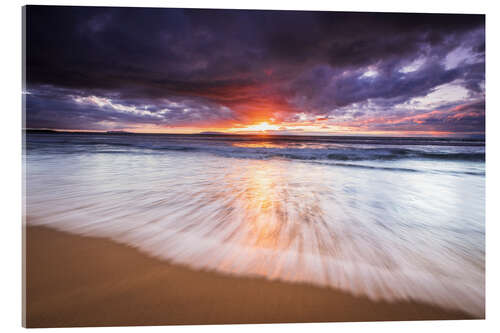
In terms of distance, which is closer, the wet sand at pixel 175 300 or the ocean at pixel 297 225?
the wet sand at pixel 175 300

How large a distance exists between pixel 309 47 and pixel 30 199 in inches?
148

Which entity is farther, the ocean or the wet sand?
the ocean

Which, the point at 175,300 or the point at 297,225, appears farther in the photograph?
the point at 297,225

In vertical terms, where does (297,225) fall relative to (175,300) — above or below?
above

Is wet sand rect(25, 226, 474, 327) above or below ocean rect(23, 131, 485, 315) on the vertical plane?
below

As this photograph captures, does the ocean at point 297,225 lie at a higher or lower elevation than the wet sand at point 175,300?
higher

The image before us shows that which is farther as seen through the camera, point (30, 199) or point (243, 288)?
point (30, 199)

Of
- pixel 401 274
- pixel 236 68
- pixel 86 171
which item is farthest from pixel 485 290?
pixel 86 171

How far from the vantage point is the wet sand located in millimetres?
1241

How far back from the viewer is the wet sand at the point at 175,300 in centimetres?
124

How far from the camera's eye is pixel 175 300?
4.15 feet
